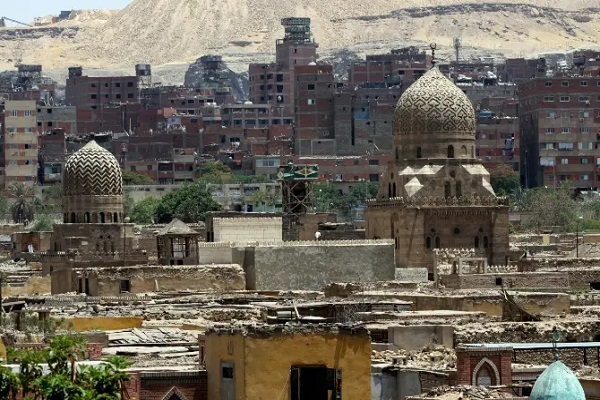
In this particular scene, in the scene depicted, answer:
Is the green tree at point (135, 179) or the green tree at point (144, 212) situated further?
the green tree at point (135, 179)

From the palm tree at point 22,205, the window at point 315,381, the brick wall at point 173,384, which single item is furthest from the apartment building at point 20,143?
the window at point 315,381

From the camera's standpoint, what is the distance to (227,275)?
6544cm

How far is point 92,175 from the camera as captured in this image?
77.6m

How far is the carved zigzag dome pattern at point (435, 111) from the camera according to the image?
7412 cm

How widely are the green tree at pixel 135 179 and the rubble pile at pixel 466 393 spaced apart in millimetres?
117651

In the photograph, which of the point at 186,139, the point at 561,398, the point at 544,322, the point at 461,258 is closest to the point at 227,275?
the point at 461,258

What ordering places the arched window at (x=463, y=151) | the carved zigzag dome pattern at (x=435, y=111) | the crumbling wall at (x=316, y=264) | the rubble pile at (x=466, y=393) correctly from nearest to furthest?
1. the rubble pile at (x=466, y=393)
2. the crumbling wall at (x=316, y=264)
3. the carved zigzag dome pattern at (x=435, y=111)
4. the arched window at (x=463, y=151)

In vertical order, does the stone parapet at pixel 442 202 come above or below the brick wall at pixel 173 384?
above

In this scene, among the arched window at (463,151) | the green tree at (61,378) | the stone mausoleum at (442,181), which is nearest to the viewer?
the green tree at (61,378)

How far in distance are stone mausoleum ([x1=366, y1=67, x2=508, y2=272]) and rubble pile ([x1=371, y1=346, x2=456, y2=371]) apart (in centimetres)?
3323

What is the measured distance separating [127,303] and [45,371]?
1044 inches

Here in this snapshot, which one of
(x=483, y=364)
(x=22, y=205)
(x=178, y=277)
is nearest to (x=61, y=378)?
(x=483, y=364)

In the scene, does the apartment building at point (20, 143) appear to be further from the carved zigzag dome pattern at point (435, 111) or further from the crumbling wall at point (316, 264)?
the crumbling wall at point (316, 264)

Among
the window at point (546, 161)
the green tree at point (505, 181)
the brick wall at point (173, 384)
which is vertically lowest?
the green tree at point (505, 181)
